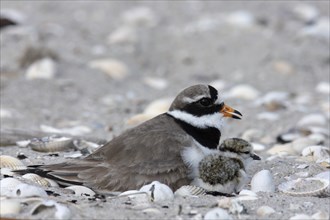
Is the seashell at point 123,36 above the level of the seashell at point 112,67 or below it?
above

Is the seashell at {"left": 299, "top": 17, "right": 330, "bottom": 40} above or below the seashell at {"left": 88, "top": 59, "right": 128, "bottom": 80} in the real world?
above

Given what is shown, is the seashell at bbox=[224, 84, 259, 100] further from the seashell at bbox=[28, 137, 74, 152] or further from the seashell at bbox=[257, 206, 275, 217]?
the seashell at bbox=[257, 206, 275, 217]

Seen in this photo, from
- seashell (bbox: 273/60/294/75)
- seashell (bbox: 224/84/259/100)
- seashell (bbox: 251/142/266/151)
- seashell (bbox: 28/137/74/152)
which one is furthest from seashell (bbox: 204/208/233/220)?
seashell (bbox: 273/60/294/75)

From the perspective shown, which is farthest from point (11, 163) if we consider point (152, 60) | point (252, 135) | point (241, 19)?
point (241, 19)

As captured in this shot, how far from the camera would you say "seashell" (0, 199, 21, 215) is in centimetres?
373

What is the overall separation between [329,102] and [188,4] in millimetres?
3689

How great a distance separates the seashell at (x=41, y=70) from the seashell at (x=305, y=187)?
12.8 ft

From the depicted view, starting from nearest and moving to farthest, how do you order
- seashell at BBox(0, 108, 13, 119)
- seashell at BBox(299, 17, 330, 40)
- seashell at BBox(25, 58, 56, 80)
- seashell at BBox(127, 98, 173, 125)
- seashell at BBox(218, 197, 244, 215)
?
seashell at BBox(218, 197, 244, 215), seashell at BBox(127, 98, 173, 125), seashell at BBox(0, 108, 13, 119), seashell at BBox(25, 58, 56, 80), seashell at BBox(299, 17, 330, 40)

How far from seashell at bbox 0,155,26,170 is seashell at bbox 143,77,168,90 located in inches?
144

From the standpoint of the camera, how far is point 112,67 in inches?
337

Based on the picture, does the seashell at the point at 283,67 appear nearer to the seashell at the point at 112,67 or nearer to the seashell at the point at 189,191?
the seashell at the point at 112,67

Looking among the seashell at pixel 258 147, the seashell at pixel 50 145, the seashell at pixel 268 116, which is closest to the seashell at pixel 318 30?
the seashell at pixel 268 116

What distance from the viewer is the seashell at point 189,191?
438 centimetres

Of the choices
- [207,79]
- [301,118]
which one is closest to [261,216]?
[301,118]
